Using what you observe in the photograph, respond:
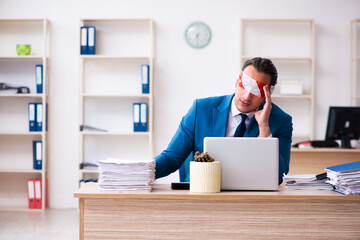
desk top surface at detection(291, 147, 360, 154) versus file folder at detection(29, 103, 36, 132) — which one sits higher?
file folder at detection(29, 103, 36, 132)

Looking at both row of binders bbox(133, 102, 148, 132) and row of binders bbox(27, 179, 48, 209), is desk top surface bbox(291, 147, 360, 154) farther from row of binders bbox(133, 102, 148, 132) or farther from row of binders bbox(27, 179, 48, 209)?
row of binders bbox(27, 179, 48, 209)

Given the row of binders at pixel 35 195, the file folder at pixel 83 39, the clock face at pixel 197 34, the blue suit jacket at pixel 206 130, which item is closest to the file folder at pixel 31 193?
the row of binders at pixel 35 195

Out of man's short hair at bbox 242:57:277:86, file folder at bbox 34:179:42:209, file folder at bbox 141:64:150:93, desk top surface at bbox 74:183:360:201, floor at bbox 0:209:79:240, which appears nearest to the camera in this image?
desk top surface at bbox 74:183:360:201

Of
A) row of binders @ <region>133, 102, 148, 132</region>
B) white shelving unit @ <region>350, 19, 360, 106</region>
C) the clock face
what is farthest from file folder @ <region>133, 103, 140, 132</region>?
white shelving unit @ <region>350, 19, 360, 106</region>

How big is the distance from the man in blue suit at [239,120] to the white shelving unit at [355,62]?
2.89 meters

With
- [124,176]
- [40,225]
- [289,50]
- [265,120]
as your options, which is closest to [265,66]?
[265,120]

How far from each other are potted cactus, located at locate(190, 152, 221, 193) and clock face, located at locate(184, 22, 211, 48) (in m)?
3.36

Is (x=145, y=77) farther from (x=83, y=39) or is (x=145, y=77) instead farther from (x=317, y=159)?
(x=317, y=159)

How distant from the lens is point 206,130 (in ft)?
7.97

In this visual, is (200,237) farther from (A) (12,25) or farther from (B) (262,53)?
(A) (12,25)

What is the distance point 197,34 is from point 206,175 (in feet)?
11.3

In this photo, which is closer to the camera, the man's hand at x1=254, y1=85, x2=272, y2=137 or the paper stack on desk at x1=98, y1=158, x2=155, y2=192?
the paper stack on desk at x1=98, y1=158, x2=155, y2=192

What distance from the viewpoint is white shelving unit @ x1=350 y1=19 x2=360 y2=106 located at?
494 cm

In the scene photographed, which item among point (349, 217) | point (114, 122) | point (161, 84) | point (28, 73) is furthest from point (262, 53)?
point (349, 217)
